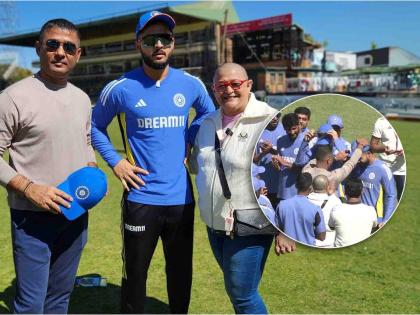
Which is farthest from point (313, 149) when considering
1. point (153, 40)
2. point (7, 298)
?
point (7, 298)

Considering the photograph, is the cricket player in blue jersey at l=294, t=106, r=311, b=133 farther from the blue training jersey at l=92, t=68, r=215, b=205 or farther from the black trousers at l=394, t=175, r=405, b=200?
the blue training jersey at l=92, t=68, r=215, b=205

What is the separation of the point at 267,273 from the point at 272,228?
6.48 feet

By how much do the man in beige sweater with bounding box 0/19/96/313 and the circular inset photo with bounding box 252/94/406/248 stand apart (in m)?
1.13

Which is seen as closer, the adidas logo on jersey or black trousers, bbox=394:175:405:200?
black trousers, bbox=394:175:405:200

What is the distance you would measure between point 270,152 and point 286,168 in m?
0.13

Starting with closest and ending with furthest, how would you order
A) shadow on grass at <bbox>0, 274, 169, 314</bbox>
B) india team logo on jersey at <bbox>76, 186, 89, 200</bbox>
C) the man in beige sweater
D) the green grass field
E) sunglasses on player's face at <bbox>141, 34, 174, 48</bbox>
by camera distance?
the man in beige sweater < india team logo on jersey at <bbox>76, 186, 89, 200</bbox> < sunglasses on player's face at <bbox>141, 34, 174, 48</bbox> < the green grass field < shadow on grass at <bbox>0, 274, 169, 314</bbox>

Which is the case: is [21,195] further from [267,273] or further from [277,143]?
[267,273]

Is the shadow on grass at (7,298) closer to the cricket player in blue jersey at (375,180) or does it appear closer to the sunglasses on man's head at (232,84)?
the sunglasses on man's head at (232,84)

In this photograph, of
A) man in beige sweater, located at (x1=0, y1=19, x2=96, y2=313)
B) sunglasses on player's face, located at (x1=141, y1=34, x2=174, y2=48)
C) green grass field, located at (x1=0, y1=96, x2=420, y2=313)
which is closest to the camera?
man in beige sweater, located at (x1=0, y1=19, x2=96, y2=313)

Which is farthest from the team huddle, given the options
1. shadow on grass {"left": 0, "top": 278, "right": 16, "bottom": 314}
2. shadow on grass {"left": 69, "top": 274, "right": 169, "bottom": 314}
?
shadow on grass {"left": 0, "top": 278, "right": 16, "bottom": 314}

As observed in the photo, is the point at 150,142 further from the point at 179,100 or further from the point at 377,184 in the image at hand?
the point at 377,184

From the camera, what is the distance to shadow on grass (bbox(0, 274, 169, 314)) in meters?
3.61

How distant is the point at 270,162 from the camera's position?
2.38m

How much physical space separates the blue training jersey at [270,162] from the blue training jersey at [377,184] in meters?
0.45
